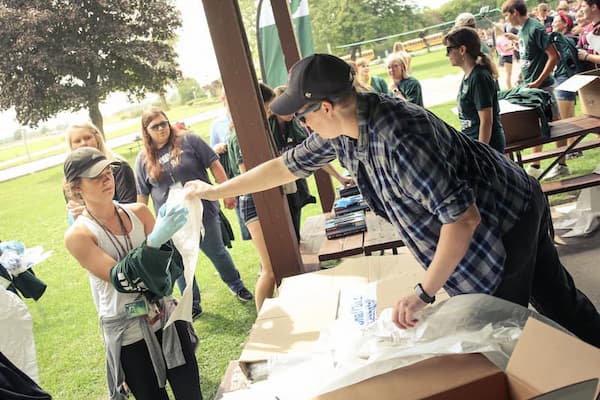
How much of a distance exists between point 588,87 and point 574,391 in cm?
333

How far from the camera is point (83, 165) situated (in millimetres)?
2061

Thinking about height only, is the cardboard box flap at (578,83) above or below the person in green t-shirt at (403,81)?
below

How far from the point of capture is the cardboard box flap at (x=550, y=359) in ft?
3.09

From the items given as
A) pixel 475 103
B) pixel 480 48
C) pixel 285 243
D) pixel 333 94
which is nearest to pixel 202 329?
pixel 285 243

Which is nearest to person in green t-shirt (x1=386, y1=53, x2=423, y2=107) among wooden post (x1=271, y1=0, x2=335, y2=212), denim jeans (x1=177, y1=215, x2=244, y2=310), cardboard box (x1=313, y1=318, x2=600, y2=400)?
wooden post (x1=271, y1=0, x2=335, y2=212)

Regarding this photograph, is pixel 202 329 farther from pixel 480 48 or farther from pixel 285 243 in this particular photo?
pixel 480 48

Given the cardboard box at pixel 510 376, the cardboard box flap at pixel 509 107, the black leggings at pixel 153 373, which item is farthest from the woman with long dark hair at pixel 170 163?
the cardboard box at pixel 510 376

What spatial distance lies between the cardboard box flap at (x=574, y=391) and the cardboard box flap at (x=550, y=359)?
1.9 inches

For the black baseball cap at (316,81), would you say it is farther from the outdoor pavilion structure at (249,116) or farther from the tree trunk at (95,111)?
the tree trunk at (95,111)

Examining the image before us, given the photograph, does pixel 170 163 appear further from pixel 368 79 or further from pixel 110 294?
pixel 368 79

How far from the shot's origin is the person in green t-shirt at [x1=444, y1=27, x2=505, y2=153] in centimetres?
316

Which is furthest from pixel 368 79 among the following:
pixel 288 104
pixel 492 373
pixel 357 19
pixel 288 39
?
pixel 357 19

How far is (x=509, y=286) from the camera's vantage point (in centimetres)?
153

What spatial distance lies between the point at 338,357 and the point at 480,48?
250 centimetres
